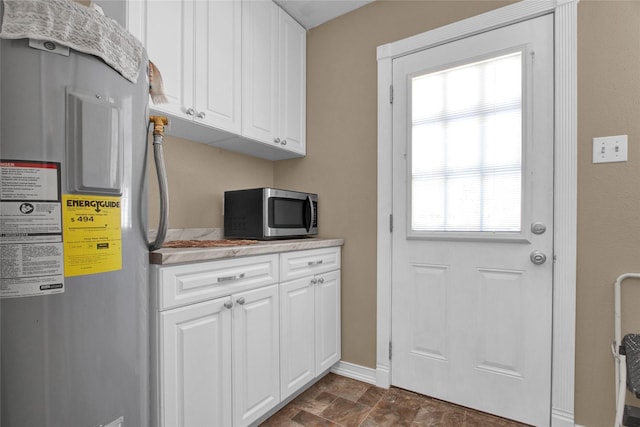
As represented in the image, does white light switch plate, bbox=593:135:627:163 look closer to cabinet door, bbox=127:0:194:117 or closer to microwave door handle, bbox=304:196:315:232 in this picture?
microwave door handle, bbox=304:196:315:232

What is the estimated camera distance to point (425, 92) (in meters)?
1.91

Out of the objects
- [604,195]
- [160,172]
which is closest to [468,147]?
[604,195]

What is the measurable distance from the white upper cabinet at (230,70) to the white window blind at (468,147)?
888mm

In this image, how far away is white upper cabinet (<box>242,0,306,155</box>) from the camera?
189 centimetres

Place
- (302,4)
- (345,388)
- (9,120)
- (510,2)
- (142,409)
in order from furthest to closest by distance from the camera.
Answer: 1. (302,4)
2. (345,388)
3. (510,2)
4. (142,409)
5. (9,120)

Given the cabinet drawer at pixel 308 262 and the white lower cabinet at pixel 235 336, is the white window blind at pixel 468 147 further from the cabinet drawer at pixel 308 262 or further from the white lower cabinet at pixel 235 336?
the white lower cabinet at pixel 235 336

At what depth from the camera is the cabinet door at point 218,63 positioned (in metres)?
1.61

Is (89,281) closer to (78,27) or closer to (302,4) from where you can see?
(78,27)

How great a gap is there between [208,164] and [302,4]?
4.17ft

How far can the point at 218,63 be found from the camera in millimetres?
1705

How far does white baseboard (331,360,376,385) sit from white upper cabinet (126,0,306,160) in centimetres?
156

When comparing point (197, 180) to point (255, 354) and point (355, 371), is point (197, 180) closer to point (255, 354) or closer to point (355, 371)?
point (255, 354)

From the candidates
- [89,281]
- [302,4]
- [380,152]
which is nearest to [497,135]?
[380,152]

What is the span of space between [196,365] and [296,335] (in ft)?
2.11
